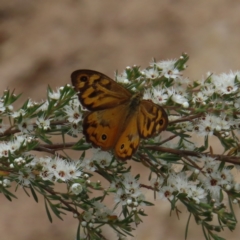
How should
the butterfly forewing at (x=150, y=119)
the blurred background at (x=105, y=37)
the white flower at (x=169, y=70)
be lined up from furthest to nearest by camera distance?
the blurred background at (x=105, y=37) → the white flower at (x=169, y=70) → the butterfly forewing at (x=150, y=119)

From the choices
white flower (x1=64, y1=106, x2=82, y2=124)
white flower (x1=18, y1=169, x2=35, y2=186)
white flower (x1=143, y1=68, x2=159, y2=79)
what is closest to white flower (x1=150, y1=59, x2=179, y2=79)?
white flower (x1=143, y1=68, x2=159, y2=79)

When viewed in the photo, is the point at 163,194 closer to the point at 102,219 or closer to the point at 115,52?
the point at 102,219

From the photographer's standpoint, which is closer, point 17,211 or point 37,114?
point 37,114

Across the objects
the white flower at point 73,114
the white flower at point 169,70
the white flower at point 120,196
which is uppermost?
the white flower at point 169,70

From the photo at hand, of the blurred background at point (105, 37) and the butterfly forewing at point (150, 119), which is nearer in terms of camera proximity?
the butterfly forewing at point (150, 119)

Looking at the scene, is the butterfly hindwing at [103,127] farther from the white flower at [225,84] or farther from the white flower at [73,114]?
the white flower at [225,84]

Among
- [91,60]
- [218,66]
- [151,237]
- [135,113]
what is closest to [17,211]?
[151,237]

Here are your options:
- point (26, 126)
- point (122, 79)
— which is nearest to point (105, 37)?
point (122, 79)

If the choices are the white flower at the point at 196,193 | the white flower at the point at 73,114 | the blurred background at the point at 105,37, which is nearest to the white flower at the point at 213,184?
the white flower at the point at 196,193
